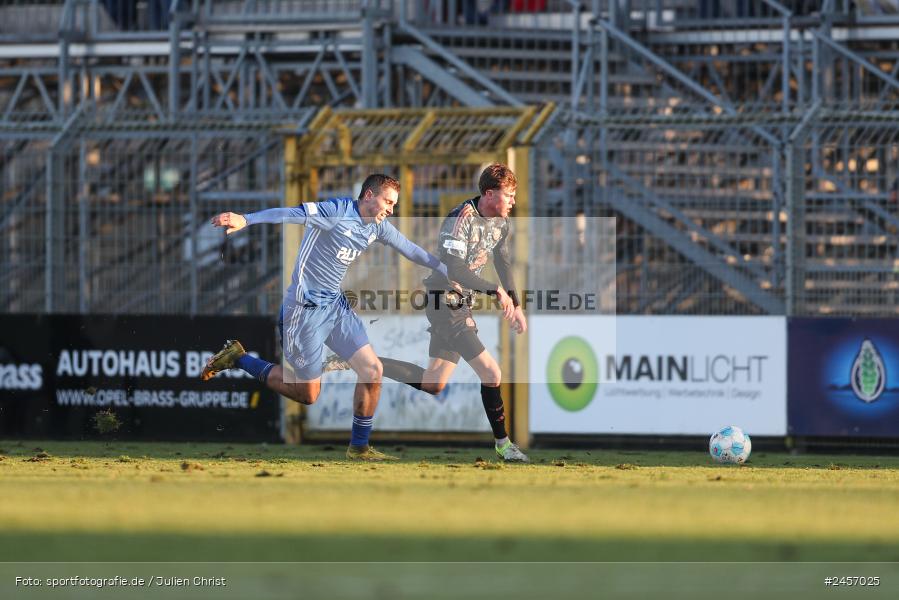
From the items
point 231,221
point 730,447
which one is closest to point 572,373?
point 730,447

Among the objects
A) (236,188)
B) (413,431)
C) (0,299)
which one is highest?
(236,188)

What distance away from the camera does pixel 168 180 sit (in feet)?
57.4

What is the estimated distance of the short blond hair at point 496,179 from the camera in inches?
556

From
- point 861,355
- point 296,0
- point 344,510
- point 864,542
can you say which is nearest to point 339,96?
point 296,0

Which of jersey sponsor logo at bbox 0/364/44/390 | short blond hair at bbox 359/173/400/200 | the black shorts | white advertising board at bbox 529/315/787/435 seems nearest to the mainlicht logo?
white advertising board at bbox 529/315/787/435

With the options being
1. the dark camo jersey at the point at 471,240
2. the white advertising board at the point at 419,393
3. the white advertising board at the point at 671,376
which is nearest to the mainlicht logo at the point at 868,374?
the white advertising board at the point at 671,376

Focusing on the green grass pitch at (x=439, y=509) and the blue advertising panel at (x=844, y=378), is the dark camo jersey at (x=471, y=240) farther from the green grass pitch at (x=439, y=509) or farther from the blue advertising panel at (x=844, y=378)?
the blue advertising panel at (x=844, y=378)

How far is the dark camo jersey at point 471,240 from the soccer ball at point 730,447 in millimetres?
2310

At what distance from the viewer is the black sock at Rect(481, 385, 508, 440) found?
46.8 ft

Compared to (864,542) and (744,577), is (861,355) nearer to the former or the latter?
(864,542)

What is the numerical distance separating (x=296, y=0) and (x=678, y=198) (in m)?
8.83

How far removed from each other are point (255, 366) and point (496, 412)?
205cm

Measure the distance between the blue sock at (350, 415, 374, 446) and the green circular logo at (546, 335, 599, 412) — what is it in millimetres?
2658

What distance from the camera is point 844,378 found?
15.7 metres
